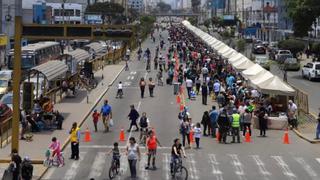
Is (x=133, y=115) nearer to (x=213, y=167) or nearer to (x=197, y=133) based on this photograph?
(x=197, y=133)

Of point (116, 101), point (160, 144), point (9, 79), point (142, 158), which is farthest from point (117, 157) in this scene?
point (9, 79)

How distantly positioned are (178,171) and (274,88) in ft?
46.0

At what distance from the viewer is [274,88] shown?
3391cm

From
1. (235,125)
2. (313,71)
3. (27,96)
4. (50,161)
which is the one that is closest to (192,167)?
(50,161)

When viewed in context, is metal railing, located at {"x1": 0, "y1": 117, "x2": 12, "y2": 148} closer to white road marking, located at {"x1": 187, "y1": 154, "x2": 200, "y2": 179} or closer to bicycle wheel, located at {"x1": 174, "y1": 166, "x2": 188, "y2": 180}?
white road marking, located at {"x1": 187, "y1": 154, "x2": 200, "y2": 179}

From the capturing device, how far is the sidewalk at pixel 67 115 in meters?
25.1

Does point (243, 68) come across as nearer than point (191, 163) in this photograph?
No

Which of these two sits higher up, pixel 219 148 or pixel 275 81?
pixel 275 81

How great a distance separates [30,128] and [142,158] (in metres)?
7.34

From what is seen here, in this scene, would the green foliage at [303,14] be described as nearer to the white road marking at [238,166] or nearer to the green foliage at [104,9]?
the white road marking at [238,166]

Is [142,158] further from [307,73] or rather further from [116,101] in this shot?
[307,73]

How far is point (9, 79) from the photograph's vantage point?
45.9 m

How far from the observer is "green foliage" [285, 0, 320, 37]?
63688 millimetres

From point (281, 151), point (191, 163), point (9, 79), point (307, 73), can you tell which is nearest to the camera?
point (191, 163)
